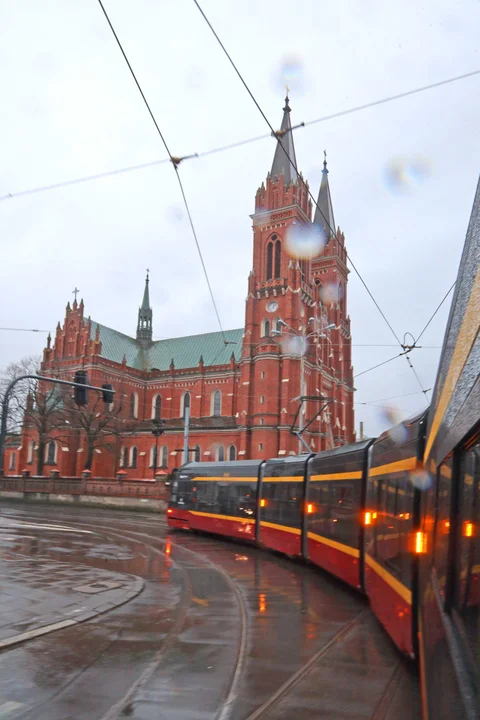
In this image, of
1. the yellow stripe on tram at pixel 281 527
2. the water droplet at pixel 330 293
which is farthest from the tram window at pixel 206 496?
the water droplet at pixel 330 293

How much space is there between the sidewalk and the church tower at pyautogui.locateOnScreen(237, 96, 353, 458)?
3545 cm

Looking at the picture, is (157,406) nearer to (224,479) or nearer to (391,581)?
(224,479)

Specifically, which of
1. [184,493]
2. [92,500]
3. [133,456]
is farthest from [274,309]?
[184,493]

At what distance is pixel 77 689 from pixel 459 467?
447cm

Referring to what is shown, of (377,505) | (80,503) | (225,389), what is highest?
(225,389)

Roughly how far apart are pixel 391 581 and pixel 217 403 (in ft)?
175

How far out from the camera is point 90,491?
142 feet

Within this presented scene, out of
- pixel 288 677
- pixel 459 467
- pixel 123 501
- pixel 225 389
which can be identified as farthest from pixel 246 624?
pixel 225 389

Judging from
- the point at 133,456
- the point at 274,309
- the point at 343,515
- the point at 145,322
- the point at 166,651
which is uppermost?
the point at 145,322

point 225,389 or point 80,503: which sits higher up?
point 225,389

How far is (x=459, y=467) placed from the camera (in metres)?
3.08

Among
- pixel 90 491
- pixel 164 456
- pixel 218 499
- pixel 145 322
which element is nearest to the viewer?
pixel 218 499

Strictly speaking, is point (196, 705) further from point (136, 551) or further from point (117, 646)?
point (136, 551)

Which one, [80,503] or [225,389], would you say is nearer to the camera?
[80,503]
